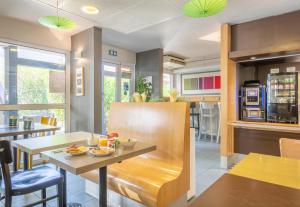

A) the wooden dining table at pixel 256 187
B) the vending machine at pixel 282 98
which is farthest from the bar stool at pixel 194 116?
the wooden dining table at pixel 256 187

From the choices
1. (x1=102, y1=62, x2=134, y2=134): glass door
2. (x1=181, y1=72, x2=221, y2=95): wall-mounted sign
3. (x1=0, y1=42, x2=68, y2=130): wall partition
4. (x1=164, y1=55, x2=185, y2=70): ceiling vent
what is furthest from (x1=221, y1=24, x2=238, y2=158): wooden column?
(x1=0, y1=42, x2=68, y2=130): wall partition

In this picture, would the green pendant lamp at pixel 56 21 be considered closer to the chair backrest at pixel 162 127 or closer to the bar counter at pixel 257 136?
the chair backrest at pixel 162 127

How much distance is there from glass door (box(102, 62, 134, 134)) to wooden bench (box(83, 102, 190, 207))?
2.82 m

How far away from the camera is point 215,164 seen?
392 cm

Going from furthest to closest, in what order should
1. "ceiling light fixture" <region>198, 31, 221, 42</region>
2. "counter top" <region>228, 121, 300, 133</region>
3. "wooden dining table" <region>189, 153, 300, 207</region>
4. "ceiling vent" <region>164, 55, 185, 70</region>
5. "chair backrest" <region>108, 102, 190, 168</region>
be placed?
"ceiling vent" <region>164, 55, 185, 70</region> → "ceiling light fixture" <region>198, 31, 221, 42</region> → "counter top" <region>228, 121, 300, 133</region> → "chair backrest" <region>108, 102, 190, 168</region> → "wooden dining table" <region>189, 153, 300, 207</region>

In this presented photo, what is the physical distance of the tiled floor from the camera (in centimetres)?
237

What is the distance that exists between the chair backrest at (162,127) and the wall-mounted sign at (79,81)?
1.83 meters

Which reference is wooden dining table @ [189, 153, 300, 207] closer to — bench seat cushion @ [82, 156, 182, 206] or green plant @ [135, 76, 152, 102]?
bench seat cushion @ [82, 156, 182, 206]

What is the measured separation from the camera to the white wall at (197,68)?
657 cm

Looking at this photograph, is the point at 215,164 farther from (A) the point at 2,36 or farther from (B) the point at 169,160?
(A) the point at 2,36

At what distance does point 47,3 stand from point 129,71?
10.8 feet

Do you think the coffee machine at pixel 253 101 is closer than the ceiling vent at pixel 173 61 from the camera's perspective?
Yes

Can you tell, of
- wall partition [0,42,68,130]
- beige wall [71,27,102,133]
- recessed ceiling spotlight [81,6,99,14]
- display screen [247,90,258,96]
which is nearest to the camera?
recessed ceiling spotlight [81,6,99,14]

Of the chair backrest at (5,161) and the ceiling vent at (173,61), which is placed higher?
the ceiling vent at (173,61)
